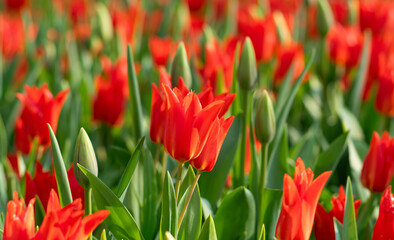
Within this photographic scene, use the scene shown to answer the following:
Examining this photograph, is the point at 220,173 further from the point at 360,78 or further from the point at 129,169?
the point at 360,78

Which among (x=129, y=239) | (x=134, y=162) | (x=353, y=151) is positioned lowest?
(x=353, y=151)

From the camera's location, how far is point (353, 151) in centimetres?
135

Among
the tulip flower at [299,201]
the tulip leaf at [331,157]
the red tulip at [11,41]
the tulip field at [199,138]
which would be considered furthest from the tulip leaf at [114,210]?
the red tulip at [11,41]

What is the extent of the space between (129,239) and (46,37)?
154cm

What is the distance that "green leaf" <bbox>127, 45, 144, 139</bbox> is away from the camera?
3.49ft

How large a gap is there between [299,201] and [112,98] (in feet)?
2.43

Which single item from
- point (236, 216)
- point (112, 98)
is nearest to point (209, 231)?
point (236, 216)

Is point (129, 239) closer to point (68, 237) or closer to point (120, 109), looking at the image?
point (68, 237)

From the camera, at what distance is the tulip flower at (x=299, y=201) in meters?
0.75

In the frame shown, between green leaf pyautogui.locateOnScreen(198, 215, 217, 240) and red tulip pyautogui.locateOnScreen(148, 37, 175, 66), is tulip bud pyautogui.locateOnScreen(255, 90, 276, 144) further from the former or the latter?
red tulip pyautogui.locateOnScreen(148, 37, 175, 66)

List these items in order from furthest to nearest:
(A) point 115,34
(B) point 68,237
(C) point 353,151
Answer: (A) point 115,34, (C) point 353,151, (B) point 68,237

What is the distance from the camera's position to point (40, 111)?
112 centimetres

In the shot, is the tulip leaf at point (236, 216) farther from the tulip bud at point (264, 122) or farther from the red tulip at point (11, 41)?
the red tulip at point (11, 41)

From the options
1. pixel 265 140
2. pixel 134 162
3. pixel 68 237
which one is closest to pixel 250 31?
pixel 265 140
